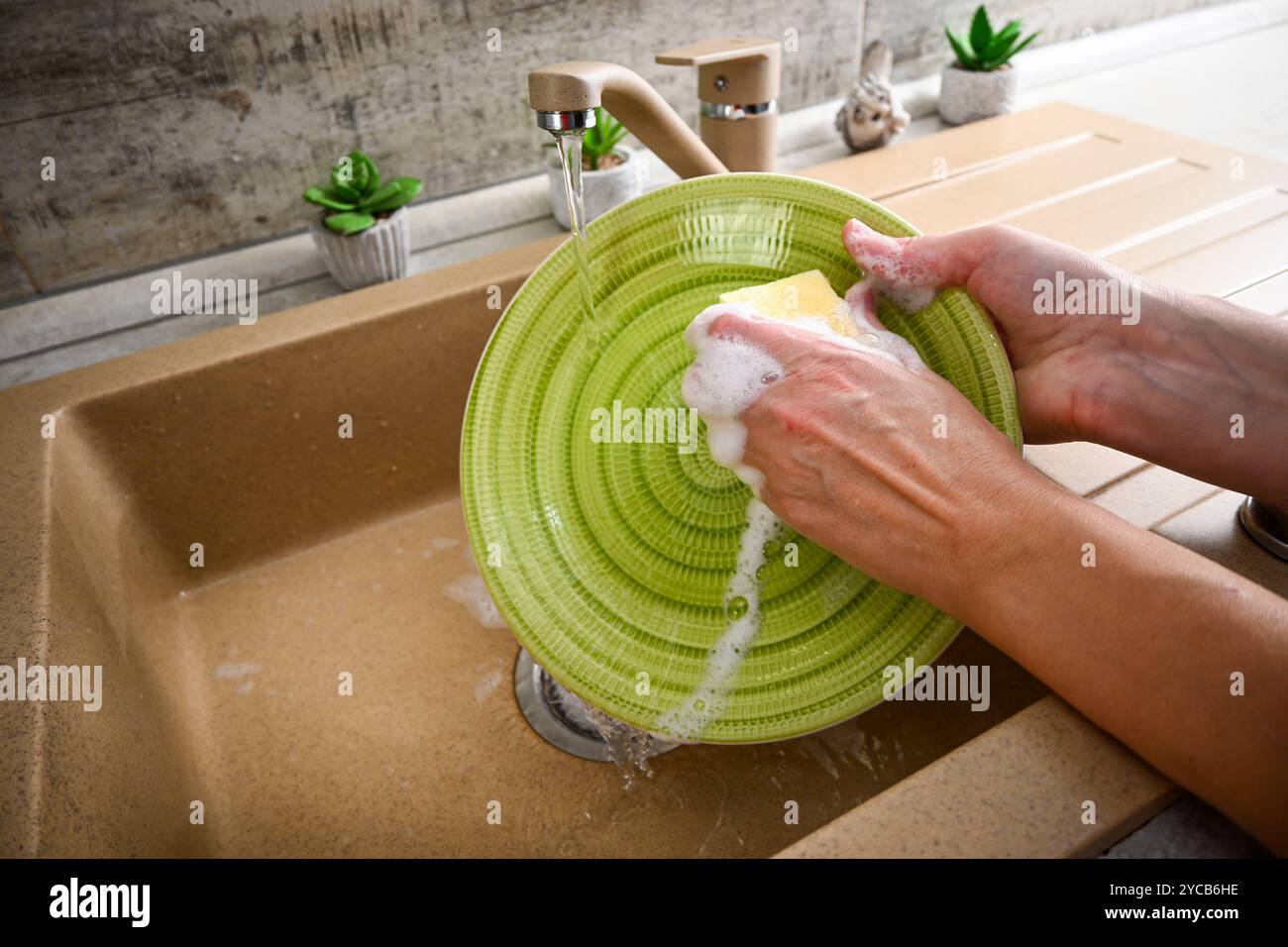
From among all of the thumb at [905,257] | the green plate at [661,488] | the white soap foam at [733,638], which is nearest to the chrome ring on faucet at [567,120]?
the green plate at [661,488]

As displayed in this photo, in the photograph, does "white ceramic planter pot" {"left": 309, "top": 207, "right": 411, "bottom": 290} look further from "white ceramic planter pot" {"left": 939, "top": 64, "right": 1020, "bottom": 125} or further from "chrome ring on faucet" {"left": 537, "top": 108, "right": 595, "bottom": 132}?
→ "white ceramic planter pot" {"left": 939, "top": 64, "right": 1020, "bottom": 125}

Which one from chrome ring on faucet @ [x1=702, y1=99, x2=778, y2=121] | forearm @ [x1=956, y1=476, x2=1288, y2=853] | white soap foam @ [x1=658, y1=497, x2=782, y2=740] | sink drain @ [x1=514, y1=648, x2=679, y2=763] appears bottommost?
sink drain @ [x1=514, y1=648, x2=679, y2=763]

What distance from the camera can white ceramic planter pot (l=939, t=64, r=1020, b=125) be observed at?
133cm

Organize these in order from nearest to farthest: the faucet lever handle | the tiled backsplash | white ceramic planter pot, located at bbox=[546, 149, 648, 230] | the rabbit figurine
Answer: the faucet lever handle
the tiled backsplash
white ceramic planter pot, located at bbox=[546, 149, 648, 230]
the rabbit figurine

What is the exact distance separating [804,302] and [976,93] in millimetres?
900

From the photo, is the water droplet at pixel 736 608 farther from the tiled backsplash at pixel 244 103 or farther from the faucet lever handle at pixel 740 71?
the tiled backsplash at pixel 244 103

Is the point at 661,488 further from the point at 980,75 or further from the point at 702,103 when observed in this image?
the point at 980,75

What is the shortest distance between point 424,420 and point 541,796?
481mm

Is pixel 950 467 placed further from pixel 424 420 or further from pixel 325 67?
pixel 325 67

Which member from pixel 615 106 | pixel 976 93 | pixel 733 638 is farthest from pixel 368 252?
pixel 976 93

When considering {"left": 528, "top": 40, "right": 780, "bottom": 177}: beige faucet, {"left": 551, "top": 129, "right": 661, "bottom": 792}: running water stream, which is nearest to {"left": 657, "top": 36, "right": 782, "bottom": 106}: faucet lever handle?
{"left": 528, "top": 40, "right": 780, "bottom": 177}: beige faucet

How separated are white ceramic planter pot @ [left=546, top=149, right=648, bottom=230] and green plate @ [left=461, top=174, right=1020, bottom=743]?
14.1 inches

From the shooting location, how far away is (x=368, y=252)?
1000 millimetres
